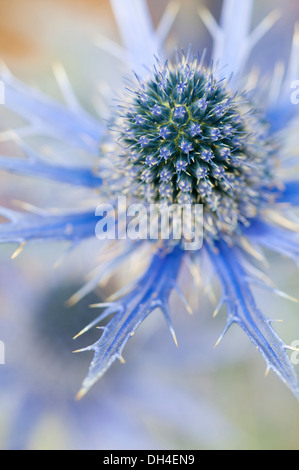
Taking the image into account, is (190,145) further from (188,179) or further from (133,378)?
(133,378)

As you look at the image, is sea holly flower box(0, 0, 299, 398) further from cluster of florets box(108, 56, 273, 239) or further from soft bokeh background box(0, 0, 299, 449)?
soft bokeh background box(0, 0, 299, 449)

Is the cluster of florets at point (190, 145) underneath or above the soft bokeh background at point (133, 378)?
above

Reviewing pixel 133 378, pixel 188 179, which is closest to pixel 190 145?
pixel 188 179

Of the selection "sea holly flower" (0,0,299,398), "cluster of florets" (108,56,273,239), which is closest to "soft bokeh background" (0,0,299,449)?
"sea holly flower" (0,0,299,398)

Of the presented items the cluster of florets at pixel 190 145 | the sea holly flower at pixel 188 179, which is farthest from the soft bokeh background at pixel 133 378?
the cluster of florets at pixel 190 145

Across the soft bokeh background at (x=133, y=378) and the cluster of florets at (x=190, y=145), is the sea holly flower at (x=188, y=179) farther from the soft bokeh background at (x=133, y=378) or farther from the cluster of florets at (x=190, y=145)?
the soft bokeh background at (x=133, y=378)

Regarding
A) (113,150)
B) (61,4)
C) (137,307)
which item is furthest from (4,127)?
(137,307)
